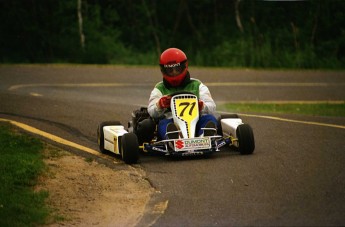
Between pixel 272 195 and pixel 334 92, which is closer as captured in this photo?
pixel 272 195

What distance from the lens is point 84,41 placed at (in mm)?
38375

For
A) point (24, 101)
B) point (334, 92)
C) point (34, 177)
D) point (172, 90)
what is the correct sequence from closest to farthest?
point (34, 177) < point (172, 90) < point (24, 101) < point (334, 92)

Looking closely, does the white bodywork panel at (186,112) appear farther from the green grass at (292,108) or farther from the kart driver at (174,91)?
the green grass at (292,108)

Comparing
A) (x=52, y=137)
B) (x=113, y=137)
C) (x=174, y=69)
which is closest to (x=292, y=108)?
(x=52, y=137)

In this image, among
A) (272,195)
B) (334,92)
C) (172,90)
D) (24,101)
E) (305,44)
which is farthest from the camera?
(305,44)

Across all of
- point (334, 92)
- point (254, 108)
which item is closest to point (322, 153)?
point (254, 108)

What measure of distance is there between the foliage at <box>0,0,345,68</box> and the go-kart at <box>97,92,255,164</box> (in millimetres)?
19190

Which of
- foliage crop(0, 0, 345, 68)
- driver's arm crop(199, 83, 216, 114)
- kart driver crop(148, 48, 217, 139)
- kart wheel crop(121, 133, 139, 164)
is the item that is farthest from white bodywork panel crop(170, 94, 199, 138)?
foliage crop(0, 0, 345, 68)

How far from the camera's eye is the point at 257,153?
1291 cm

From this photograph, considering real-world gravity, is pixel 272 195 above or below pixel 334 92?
above

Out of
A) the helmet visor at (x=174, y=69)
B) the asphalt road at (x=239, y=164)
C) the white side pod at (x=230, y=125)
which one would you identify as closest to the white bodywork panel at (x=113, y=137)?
the asphalt road at (x=239, y=164)

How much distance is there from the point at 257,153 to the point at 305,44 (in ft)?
75.9

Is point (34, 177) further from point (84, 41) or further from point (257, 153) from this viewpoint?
point (84, 41)

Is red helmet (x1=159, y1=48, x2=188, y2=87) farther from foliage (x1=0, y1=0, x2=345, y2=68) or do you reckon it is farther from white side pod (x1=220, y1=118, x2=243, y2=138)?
foliage (x1=0, y1=0, x2=345, y2=68)
